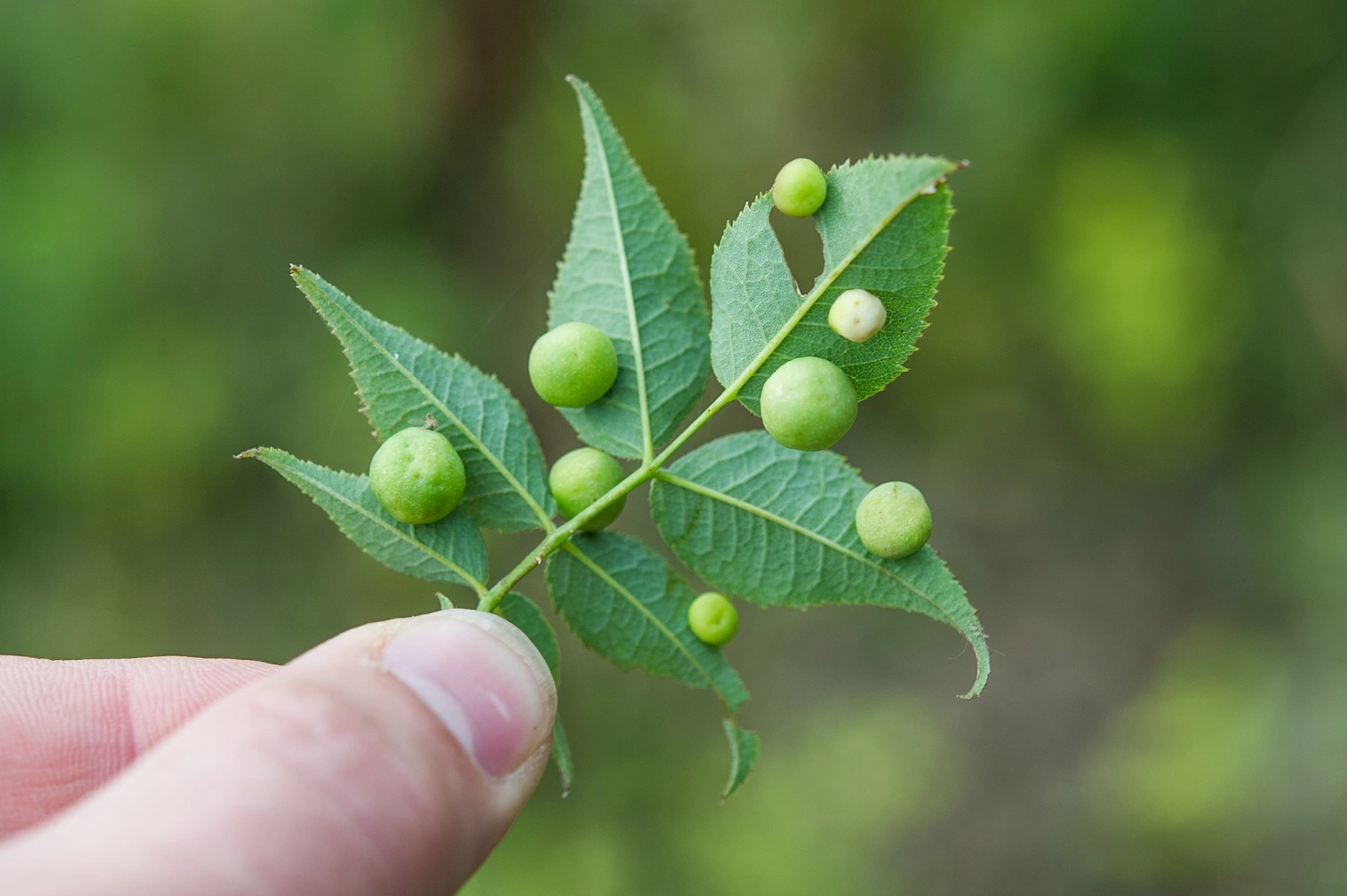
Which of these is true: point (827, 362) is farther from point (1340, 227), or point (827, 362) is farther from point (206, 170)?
point (206, 170)

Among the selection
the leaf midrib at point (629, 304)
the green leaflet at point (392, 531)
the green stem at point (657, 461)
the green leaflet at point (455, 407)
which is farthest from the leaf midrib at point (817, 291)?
the green leaflet at point (392, 531)

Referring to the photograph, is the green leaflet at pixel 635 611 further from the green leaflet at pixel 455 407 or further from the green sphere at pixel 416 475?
the green sphere at pixel 416 475

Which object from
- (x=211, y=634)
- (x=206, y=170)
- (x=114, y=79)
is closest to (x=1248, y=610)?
(x=211, y=634)

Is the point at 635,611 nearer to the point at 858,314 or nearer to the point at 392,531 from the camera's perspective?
the point at 392,531

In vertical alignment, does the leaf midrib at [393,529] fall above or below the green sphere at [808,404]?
below

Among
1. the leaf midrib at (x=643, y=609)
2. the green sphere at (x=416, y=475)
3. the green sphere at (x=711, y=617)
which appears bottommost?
the green sphere at (x=416, y=475)

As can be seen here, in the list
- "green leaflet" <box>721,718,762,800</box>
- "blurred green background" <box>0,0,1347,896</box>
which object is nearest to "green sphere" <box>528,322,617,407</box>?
"green leaflet" <box>721,718,762,800</box>

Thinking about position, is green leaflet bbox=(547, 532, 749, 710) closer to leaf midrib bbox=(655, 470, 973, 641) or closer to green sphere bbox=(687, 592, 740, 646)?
green sphere bbox=(687, 592, 740, 646)
